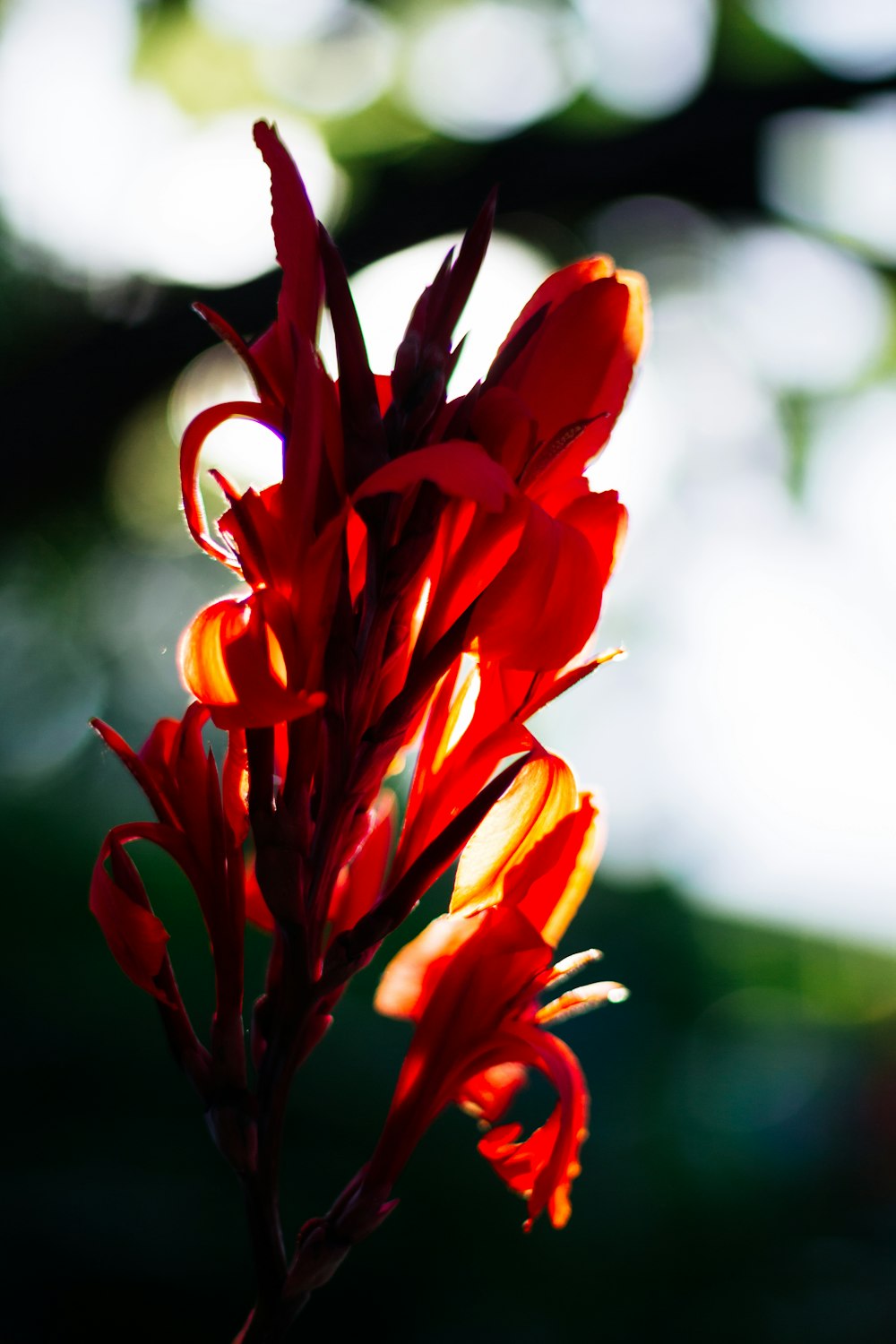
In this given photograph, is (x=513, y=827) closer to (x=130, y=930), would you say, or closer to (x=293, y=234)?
(x=130, y=930)

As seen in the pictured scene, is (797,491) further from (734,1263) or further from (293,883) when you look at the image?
(293,883)

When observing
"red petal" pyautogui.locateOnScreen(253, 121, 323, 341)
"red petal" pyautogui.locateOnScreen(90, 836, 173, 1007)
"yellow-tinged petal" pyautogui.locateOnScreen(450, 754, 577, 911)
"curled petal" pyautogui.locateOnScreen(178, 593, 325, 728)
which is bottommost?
"red petal" pyautogui.locateOnScreen(90, 836, 173, 1007)

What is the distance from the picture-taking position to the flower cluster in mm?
481

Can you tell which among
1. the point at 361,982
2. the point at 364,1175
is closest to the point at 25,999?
the point at 361,982

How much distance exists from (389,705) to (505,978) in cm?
15

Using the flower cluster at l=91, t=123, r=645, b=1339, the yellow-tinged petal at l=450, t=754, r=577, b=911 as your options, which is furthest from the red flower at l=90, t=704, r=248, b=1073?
the yellow-tinged petal at l=450, t=754, r=577, b=911

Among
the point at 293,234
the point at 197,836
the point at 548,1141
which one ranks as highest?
the point at 293,234

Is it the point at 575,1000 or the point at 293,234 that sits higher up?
the point at 293,234

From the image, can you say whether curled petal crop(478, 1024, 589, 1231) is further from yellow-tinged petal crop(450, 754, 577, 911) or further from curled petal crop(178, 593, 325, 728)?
curled petal crop(178, 593, 325, 728)

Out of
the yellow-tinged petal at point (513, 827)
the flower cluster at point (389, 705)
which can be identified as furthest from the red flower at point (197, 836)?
the yellow-tinged petal at point (513, 827)

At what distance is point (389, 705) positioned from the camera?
51 cm

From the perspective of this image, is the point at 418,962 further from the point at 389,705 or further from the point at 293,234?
the point at 293,234

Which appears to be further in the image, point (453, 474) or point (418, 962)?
point (418, 962)

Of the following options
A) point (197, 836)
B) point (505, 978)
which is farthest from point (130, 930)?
point (505, 978)
